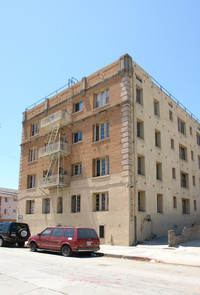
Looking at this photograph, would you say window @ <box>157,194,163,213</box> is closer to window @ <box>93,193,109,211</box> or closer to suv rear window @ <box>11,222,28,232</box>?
window @ <box>93,193,109,211</box>

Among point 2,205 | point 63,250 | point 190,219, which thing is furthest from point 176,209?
point 2,205

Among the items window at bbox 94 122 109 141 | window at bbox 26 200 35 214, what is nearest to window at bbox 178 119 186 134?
window at bbox 94 122 109 141

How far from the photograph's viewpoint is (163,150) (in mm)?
26469

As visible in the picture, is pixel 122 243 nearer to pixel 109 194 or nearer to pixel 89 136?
pixel 109 194

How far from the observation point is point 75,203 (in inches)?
985

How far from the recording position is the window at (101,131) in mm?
23828

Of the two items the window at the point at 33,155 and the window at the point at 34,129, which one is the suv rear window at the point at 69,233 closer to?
the window at the point at 33,155

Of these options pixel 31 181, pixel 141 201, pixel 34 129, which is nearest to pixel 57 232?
pixel 141 201

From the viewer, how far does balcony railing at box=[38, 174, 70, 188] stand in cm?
2522

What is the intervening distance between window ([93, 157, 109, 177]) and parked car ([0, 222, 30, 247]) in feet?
23.6

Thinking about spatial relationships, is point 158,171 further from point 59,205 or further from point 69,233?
point 69,233

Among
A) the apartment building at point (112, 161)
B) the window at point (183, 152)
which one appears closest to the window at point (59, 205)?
the apartment building at point (112, 161)

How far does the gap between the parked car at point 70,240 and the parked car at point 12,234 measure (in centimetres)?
477

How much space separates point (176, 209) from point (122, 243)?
8855 millimetres
